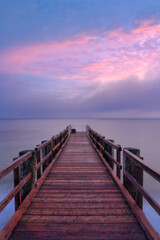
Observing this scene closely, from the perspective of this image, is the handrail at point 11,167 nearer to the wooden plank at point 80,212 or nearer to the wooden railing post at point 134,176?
the wooden plank at point 80,212

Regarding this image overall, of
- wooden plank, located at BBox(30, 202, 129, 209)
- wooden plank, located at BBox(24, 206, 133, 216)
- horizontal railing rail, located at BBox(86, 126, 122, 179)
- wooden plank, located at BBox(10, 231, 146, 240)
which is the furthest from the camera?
horizontal railing rail, located at BBox(86, 126, 122, 179)

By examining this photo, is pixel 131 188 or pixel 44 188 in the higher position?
pixel 131 188

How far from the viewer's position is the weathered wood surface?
2625 mm

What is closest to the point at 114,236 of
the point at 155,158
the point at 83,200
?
the point at 83,200

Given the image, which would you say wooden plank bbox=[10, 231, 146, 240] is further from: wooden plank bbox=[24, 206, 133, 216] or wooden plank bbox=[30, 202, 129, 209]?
wooden plank bbox=[30, 202, 129, 209]

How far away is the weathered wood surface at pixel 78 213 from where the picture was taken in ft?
8.61

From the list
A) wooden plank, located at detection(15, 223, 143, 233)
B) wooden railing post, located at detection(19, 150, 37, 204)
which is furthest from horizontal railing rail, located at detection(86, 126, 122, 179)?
wooden railing post, located at detection(19, 150, 37, 204)

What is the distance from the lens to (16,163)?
10.1 feet

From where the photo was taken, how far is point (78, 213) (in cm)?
315

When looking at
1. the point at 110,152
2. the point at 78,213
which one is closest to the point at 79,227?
the point at 78,213

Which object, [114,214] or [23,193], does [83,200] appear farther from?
[23,193]

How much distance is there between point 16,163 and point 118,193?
279 centimetres

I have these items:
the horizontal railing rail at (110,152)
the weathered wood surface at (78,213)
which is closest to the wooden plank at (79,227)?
the weathered wood surface at (78,213)

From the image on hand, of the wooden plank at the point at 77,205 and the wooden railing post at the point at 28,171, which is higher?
the wooden railing post at the point at 28,171
